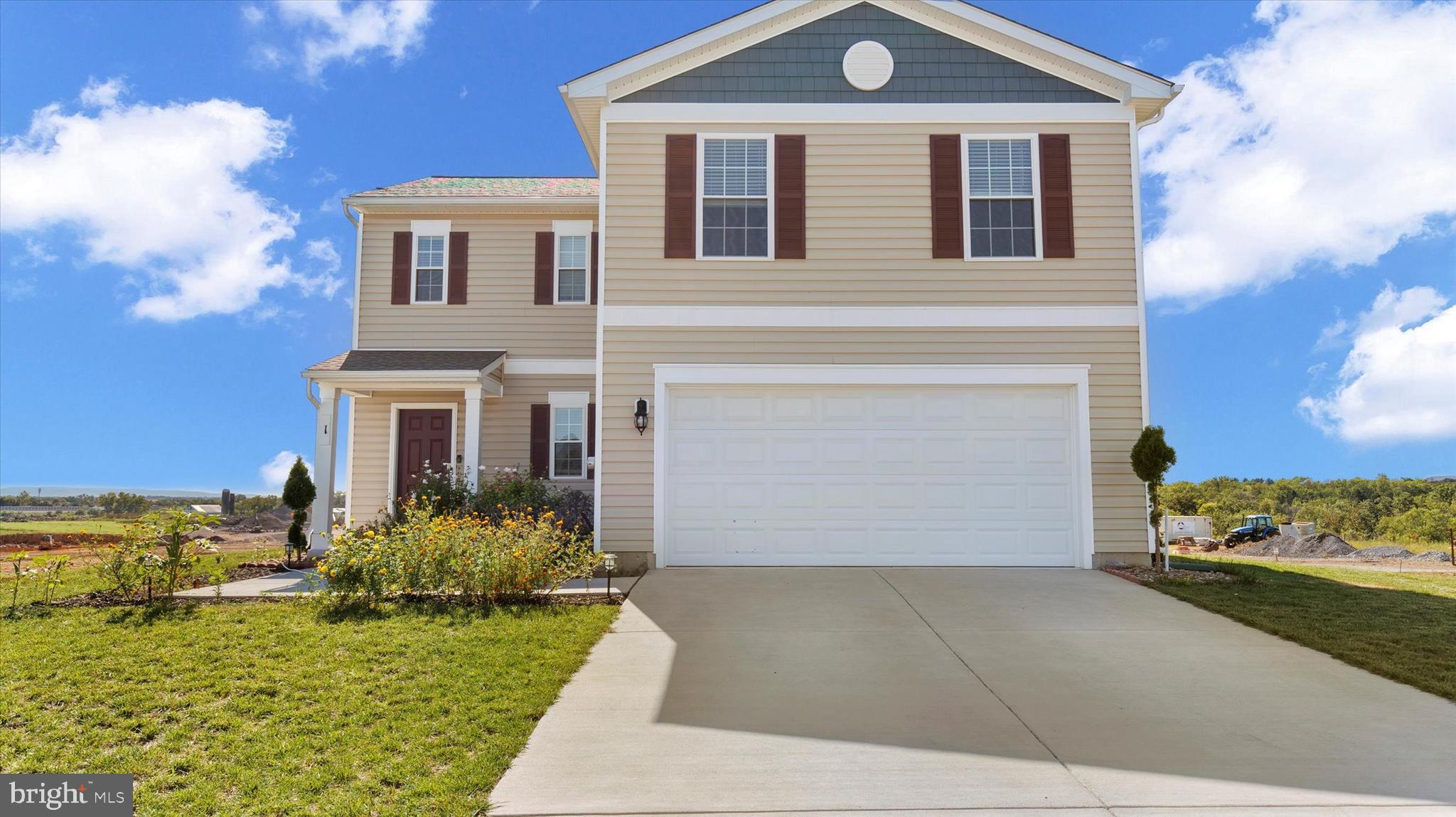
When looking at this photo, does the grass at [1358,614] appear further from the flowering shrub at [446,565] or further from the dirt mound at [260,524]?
the dirt mound at [260,524]

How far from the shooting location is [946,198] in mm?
10734

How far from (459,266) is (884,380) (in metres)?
7.68

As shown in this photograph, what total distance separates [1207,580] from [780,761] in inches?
286

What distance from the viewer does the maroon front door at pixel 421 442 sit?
14133 mm

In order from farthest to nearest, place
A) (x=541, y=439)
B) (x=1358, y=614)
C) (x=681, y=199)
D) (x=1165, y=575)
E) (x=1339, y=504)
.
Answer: (x=1339, y=504), (x=541, y=439), (x=681, y=199), (x=1165, y=575), (x=1358, y=614)

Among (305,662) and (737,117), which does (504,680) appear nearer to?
(305,662)

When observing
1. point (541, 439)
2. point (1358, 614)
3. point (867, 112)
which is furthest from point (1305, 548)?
point (541, 439)

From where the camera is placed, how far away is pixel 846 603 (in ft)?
26.9

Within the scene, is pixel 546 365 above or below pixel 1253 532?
above

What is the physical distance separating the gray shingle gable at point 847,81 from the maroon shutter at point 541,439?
5298 mm

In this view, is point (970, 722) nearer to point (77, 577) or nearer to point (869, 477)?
point (869, 477)

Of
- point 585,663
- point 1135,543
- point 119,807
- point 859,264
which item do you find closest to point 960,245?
point 859,264

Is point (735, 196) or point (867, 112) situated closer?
point (735, 196)

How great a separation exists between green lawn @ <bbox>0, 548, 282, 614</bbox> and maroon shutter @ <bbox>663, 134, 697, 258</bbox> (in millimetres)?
6437
